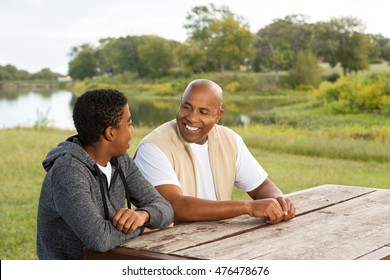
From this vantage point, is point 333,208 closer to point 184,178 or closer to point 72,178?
point 184,178

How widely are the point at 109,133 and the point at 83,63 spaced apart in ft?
121

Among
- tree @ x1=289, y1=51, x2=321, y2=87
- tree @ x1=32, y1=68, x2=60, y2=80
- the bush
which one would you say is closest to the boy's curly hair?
the bush

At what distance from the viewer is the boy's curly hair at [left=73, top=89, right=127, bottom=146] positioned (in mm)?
2324

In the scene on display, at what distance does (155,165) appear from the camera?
9.20 feet

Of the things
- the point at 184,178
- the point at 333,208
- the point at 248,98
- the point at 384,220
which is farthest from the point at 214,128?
the point at 248,98

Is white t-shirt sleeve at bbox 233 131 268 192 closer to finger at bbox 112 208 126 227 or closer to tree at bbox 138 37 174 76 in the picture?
finger at bbox 112 208 126 227

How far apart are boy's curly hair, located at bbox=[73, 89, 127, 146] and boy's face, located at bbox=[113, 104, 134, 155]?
0.02 meters

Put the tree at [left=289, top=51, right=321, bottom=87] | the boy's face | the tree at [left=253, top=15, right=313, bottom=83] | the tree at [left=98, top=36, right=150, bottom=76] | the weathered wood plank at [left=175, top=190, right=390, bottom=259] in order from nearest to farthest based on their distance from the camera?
1. the weathered wood plank at [left=175, top=190, right=390, bottom=259]
2. the boy's face
3. the tree at [left=289, top=51, right=321, bottom=87]
4. the tree at [left=253, top=15, right=313, bottom=83]
5. the tree at [left=98, top=36, right=150, bottom=76]

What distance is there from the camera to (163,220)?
2426 millimetres

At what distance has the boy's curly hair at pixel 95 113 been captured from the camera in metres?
2.32

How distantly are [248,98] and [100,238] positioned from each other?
30901 millimetres

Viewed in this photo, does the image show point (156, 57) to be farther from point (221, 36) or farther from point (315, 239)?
point (315, 239)

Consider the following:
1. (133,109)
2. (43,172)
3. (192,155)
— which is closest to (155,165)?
(192,155)

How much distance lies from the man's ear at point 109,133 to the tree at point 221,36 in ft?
110
